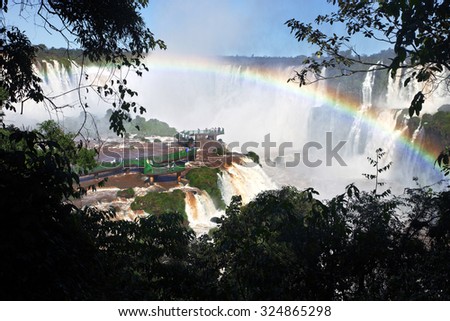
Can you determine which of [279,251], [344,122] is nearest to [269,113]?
[344,122]

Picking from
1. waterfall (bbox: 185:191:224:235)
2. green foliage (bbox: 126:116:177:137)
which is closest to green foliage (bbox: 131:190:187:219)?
waterfall (bbox: 185:191:224:235)

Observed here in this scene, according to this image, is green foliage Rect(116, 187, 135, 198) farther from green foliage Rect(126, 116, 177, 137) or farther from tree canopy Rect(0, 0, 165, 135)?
green foliage Rect(126, 116, 177, 137)

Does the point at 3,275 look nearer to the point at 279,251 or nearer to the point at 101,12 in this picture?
the point at 101,12

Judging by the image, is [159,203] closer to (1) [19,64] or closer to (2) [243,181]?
(2) [243,181]

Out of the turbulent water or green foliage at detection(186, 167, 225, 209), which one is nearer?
green foliage at detection(186, 167, 225, 209)

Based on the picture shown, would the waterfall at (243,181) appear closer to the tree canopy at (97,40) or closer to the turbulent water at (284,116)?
the turbulent water at (284,116)

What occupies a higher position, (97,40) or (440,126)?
(97,40)
